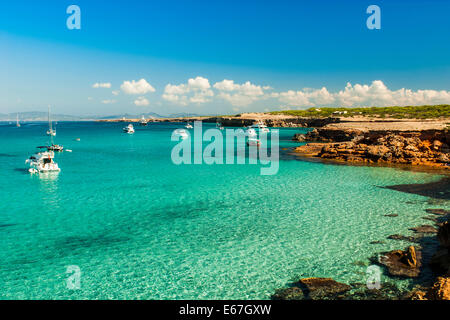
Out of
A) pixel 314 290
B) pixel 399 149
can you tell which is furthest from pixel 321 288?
pixel 399 149

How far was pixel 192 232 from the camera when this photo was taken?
15.5 m

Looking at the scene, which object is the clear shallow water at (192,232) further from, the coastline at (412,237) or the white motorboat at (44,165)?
the white motorboat at (44,165)

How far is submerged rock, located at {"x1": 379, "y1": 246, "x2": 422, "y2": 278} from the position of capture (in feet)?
35.9

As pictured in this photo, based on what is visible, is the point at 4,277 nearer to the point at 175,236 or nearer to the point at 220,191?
the point at 175,236

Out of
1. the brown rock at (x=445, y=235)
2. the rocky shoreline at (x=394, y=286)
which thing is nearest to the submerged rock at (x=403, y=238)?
the rocky shoreline at (x=394, y=286)

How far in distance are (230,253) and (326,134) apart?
6239 cm

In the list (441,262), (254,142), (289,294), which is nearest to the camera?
(289,294)

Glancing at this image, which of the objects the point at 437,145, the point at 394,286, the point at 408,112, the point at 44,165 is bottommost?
the point at 394,286

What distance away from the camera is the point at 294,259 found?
1241 cm

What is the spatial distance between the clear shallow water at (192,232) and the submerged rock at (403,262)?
0.66 meters

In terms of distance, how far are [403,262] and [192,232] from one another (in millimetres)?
9534

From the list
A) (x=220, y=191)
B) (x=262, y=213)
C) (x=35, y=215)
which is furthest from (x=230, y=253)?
(x=35, y=215)

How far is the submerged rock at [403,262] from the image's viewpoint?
35.9ft

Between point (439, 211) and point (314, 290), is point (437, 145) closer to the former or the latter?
point (439, 211)
